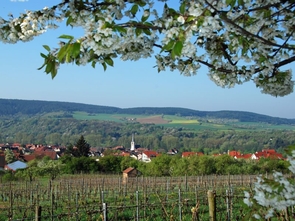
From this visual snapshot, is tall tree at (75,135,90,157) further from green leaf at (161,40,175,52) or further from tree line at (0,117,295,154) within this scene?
green leaf at (161,40,175,52)

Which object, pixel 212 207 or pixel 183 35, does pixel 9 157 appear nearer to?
pixel 212 207

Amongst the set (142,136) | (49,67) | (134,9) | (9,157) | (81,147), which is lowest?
(142,136)

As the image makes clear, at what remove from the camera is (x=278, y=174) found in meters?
1.74

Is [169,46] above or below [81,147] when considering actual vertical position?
above

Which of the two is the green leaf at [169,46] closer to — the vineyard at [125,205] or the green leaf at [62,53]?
the green leaf at [62,53]

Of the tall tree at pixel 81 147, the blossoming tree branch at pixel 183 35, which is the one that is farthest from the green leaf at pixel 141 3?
the tall tree at pixel 81 147

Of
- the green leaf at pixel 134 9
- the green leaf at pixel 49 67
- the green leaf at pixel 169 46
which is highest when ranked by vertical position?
the green leaf at pixel 134 9

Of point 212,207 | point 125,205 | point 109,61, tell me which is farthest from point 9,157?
point 109,61

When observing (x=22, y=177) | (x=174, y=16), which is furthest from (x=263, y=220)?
(x=22, y=177)

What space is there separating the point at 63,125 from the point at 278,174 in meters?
183

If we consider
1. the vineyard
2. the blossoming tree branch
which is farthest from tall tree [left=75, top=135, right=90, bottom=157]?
the blossoming tree branch

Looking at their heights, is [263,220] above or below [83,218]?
above

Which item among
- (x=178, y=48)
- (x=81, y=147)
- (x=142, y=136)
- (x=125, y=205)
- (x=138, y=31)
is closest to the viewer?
(x=178, y=48)

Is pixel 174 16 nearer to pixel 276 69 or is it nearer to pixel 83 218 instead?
pixel 276 69
